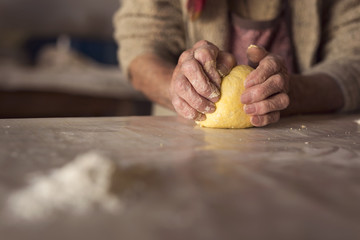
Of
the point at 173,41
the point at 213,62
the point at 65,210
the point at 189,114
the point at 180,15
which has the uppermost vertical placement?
the point at 180,15

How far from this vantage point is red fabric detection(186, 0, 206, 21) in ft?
3.86

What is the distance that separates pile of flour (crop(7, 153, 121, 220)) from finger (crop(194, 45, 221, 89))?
0.41 m

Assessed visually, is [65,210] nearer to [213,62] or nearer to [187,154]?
[187,154]

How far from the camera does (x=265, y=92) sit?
767 millimetres

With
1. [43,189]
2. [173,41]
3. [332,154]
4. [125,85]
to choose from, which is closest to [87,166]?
[43,189]

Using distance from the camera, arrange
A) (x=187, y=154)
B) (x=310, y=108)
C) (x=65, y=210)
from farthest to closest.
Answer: (x=310, y=108), (x=187, y=154), (x=65, y=210)

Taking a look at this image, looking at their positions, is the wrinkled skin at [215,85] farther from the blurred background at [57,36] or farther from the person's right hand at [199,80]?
the blurred background at [57,36]

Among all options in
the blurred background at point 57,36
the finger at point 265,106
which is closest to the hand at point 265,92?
the finger at point 265,106

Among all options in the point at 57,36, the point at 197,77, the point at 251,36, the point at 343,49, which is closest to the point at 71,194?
the point at 197,77

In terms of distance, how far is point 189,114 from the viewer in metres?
0.80

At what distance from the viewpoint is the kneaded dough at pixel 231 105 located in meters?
0.79

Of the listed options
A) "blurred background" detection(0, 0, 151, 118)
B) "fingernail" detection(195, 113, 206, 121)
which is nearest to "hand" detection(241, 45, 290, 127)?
"fingernail" detection(195, 113, 206, 121)

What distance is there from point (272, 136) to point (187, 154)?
261mm

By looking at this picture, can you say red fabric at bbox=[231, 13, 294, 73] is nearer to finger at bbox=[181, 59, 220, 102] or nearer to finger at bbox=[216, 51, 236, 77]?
finger at bbox=[216, 51, 236, 77]
